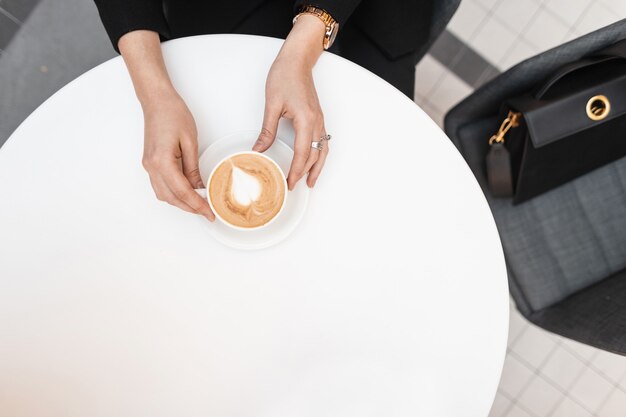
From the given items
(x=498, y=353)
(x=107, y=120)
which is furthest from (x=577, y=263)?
(x=107, y=120)

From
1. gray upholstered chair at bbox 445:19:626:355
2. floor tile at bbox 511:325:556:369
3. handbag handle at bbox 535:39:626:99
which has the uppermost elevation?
handbag handle at bbox 535:39:626:99

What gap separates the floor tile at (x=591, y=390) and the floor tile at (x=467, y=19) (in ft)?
4.54

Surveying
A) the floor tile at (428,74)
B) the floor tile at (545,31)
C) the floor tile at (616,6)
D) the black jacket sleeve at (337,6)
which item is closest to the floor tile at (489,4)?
the floor tile at (545,31)

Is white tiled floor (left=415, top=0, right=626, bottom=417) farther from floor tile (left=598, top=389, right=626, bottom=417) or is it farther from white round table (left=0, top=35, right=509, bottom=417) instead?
white round table (left=0, top=35, right=509, bottom=417)

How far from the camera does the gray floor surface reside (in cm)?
175

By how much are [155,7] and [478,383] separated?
0.96 metres

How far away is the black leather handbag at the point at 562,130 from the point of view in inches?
43.9

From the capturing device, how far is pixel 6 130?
5.68ft

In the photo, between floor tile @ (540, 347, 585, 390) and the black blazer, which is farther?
floor tile @ (540, 347, 585, 390)

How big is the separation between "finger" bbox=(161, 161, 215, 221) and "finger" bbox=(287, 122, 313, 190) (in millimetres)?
158

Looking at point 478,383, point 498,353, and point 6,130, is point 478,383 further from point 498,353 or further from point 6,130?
point 6,130

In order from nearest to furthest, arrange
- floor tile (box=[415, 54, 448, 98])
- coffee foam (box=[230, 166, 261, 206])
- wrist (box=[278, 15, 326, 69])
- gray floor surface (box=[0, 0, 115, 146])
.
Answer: coffee foam (box=[230, 166, 261, 206]) → wrist (box=[278, 15, 326, 69]) → gray floor surface (box=[0, 0, 115, 146]) → floor tile (box=[415, 54, 448, 98])

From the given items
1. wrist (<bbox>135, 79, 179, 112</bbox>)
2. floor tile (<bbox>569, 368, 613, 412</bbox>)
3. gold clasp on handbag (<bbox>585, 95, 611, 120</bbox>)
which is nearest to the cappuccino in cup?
wrist (<bbox>135, 79, 179, 112</bbox>)

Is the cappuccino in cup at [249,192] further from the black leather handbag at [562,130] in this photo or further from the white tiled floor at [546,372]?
the white tiled floor at [546,372]
